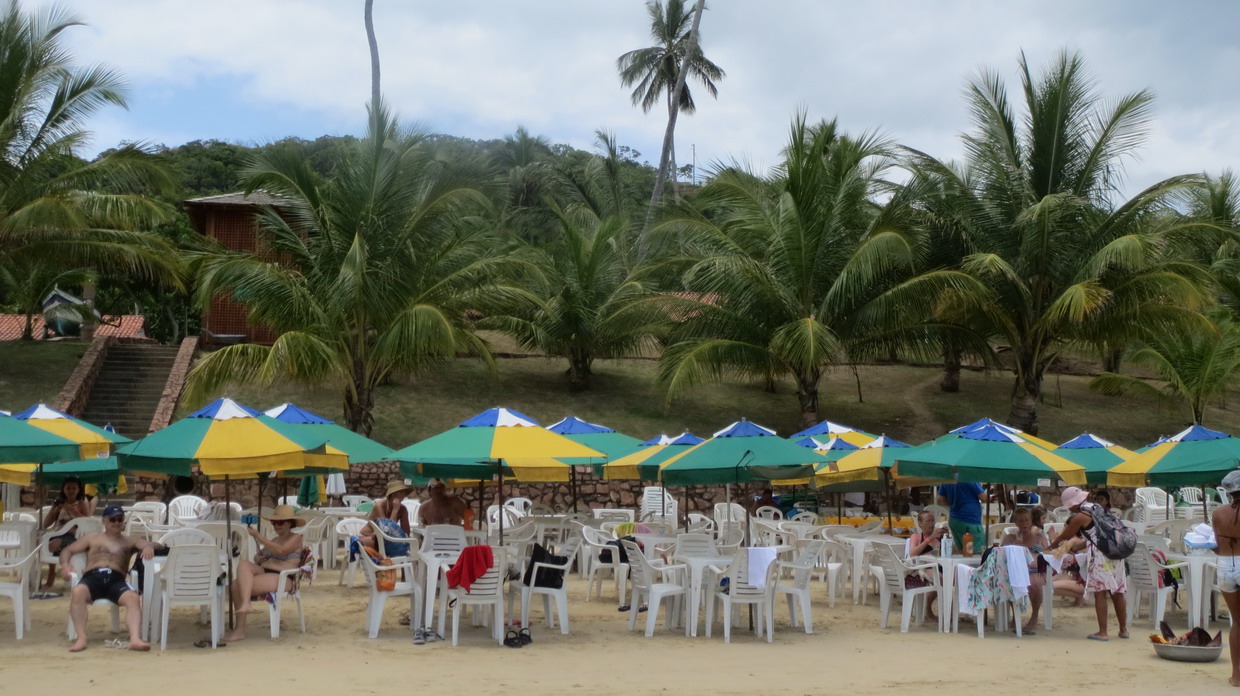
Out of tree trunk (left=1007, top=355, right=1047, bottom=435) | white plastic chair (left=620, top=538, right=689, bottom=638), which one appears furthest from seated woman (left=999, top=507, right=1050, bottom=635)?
tree trunk (left=1007, top=355, right=1047, bottom=435)

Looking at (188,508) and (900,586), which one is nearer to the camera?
(900,586)

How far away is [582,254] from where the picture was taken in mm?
24469

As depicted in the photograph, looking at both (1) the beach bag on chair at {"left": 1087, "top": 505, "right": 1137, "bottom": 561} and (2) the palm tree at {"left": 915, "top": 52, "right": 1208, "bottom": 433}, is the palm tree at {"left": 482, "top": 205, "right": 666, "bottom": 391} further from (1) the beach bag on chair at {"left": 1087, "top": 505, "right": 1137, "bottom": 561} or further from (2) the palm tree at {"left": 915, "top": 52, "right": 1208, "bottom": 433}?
(1) the beach bag on chair at {"left": 1087, "top": 505, "right": 1137, "bottom": 561}

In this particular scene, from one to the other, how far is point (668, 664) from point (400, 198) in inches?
526

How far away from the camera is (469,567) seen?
8758 mm

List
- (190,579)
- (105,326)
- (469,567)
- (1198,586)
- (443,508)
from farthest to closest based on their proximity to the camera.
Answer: (105,326), (443,508), (1198,586), (469,567), (190,579)

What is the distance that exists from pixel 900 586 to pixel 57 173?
1841cm

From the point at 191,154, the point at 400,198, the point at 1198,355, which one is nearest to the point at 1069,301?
the point at 1198,355

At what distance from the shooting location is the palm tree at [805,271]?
845 inches

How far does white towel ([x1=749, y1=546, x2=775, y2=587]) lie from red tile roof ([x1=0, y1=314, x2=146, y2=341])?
26254 millimetres

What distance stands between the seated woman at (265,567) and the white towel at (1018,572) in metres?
5.86

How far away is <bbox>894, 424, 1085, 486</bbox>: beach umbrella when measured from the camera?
959 centimetres

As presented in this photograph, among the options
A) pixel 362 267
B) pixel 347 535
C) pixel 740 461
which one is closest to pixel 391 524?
pixel 740 461

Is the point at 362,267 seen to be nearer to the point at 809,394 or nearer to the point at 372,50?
the point at 809,394
